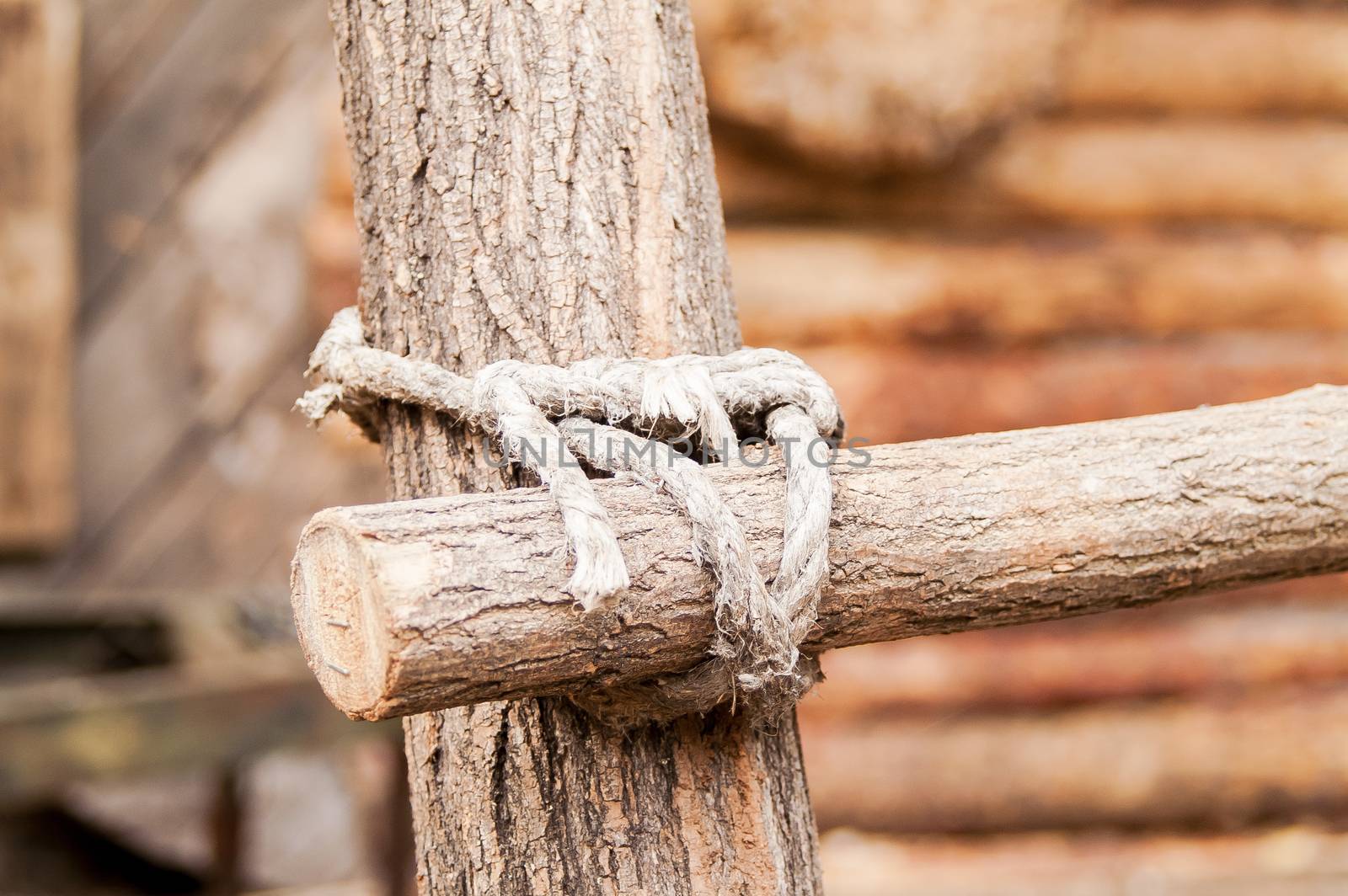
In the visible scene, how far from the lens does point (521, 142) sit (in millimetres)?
757

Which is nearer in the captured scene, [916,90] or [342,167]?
[916,90]

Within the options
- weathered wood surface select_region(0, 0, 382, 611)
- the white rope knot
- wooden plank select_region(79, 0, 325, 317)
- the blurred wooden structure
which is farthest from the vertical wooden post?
wooden plank select_region(79, 0, 325, 317)

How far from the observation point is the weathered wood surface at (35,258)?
227cm

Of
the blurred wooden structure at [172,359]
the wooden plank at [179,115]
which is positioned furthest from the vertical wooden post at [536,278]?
the wooden plank at [179,115]

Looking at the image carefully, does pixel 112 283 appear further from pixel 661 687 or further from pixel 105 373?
pixel 661 687

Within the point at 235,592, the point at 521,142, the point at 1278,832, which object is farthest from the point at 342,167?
the point at 1278,832

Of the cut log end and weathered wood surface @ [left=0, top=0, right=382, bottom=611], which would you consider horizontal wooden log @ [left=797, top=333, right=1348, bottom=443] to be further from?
the cut log end

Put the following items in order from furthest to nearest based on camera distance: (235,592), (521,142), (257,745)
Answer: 1. (235,592)
2. (257,745)
3. (521,142)

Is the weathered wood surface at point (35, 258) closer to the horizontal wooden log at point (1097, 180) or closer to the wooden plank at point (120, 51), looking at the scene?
the wooden plank at point (120, 51)

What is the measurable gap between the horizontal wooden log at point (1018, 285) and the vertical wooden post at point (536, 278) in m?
1.33

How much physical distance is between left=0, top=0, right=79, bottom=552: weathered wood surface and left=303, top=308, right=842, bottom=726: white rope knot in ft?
6.17

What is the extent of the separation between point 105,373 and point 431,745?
204 cm

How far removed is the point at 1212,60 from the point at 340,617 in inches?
87.7

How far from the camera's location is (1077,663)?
7.19 ft
